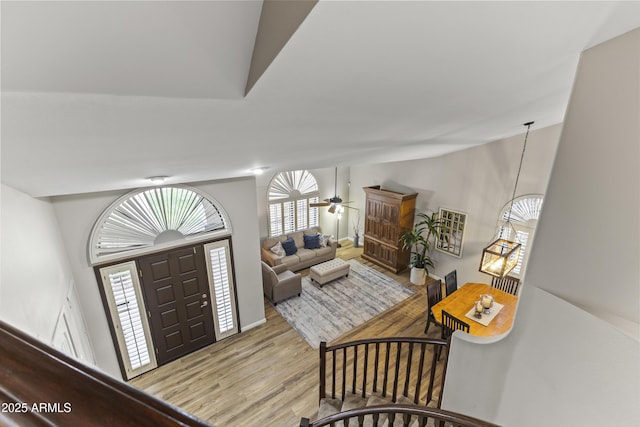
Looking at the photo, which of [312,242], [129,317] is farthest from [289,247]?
[129,317]

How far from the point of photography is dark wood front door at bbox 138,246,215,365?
13.5 feet

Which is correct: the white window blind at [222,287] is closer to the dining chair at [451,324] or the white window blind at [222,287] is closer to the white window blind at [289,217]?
the white window blind at [289,217]

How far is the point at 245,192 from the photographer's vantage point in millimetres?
4508

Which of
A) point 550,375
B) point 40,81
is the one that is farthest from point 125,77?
point 550,375

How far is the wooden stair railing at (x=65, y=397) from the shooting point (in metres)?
0.34

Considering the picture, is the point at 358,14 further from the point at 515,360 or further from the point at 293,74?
the point at 515,360

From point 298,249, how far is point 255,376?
12.7 ft

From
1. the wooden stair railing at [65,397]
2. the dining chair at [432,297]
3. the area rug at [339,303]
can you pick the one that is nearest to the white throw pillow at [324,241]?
the area rug at [339,303]

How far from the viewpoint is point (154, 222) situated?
12.9 ft

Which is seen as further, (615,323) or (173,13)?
(615,323)

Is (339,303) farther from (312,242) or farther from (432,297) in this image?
(312,242)

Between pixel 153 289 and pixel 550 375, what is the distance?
450 centimetres

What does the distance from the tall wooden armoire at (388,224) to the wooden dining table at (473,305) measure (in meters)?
2.13

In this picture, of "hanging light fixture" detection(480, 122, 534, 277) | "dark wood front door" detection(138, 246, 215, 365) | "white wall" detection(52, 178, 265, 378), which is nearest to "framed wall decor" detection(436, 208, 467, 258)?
"hanging light fixture" detection(480, 122, 534, 277)
